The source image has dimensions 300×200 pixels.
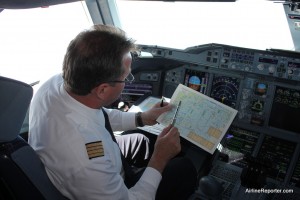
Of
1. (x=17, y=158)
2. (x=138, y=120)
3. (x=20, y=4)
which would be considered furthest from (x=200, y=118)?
(x=20, y=4)

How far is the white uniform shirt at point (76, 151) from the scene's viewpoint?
1.18 meters

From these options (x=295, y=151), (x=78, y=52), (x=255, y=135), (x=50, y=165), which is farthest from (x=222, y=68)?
(x=50, y=165)

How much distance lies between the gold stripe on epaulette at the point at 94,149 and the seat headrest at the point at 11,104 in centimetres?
30

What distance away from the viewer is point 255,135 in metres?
2.27

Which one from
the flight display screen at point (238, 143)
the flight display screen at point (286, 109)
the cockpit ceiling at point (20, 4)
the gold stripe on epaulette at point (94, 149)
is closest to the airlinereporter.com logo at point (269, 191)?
the flight display screen at point (238, 143)

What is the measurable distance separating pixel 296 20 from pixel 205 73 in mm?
702

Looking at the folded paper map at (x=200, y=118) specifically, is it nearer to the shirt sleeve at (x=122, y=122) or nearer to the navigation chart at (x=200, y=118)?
the navigation chart at (x=200, y=118)

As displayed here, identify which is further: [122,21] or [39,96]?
[122,21]

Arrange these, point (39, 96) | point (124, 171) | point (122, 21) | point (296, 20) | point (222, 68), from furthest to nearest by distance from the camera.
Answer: point (122, 21) → point (222, 68) → point (296, 20) → point (124, 171) → point (39, 96)

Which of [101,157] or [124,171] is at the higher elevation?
[101,157]

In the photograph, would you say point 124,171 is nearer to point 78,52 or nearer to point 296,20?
point 78,52

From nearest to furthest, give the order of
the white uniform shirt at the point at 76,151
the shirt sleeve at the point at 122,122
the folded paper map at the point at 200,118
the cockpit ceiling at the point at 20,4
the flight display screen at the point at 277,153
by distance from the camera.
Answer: the cockpit ceiling at the point at 20,4 < the white uniform shirt at the point at 76,151 < the folded paper map at the point at 200,118 < the shirt sleeve at the point at 122,122 < the flight display screen at the point at 277,153

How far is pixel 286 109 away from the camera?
2145 mm

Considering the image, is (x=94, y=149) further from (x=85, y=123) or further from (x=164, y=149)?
(x=164, y=149)
